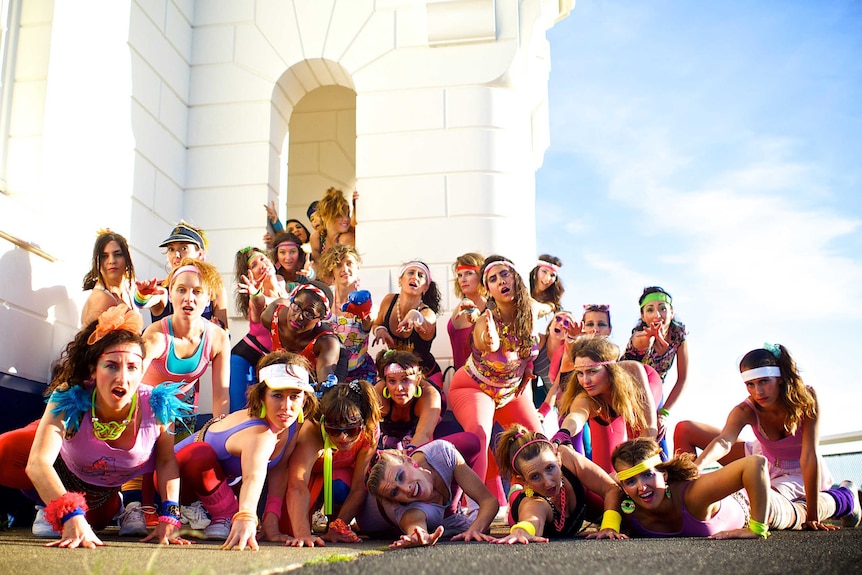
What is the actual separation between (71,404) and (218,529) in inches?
31.9

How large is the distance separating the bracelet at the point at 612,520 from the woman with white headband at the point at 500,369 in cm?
86

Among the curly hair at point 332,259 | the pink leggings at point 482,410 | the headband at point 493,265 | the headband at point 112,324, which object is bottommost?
the pink leggings at point 482,410

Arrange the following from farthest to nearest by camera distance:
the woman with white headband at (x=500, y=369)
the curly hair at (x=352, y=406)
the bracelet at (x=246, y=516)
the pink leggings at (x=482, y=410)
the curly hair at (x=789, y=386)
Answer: the woman with white headband at (x=500, y=369), the pink leggings at (x=482, y=410), the curly hair at (x=789, y=386), the curly hair at (x=352, y=406), the bracelet at (x=246, y=516)

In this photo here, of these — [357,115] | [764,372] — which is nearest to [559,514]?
[764,372]

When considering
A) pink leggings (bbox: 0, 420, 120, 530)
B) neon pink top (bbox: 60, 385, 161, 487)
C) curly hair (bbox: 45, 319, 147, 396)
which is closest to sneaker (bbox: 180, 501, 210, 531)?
neon pink top (bbox: 60, 385, 161, 487)

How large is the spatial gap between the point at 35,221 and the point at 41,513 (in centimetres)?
187

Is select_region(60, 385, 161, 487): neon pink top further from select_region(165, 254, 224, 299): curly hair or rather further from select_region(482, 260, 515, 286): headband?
select_region(482, 260, 515, 286): headband

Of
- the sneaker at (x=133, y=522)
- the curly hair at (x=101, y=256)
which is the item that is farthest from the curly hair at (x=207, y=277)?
the sneaker at (x=133, y=522)

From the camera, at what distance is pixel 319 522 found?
14.9 feet

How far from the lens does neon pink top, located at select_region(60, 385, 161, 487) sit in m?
3.27

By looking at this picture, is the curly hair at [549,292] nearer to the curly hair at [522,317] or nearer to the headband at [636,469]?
the curly hair at [522,317]

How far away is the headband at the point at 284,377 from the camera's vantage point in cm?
347

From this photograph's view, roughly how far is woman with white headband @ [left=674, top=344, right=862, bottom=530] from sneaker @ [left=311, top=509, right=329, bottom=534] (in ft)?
6.10

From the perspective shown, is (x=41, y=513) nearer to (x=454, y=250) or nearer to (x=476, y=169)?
(x=454, y=250)
